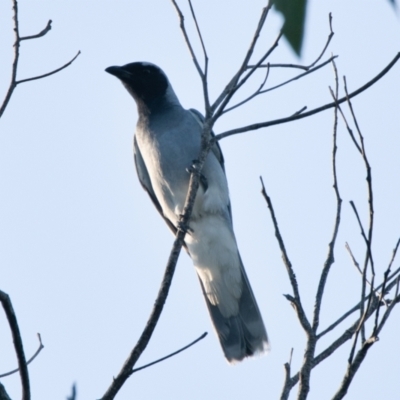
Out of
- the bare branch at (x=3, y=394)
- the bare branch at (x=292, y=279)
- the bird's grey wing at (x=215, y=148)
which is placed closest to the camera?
the bare branch at (x=3, y=394)

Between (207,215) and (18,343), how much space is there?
4298 mm

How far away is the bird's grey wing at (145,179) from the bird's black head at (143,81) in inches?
21.3

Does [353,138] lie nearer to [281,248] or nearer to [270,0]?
[281,248]

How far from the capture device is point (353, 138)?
12.4 ft

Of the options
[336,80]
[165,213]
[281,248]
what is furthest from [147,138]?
[281,248]

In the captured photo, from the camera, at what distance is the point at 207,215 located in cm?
696

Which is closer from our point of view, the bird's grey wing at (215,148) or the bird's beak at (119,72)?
the bird's grey wing at (215,148)

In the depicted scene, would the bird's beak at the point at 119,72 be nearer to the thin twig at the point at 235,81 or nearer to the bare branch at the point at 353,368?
the thin twig at the point at 235,81

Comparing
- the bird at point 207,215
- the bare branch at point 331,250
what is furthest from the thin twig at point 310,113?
the bird at point 207,215

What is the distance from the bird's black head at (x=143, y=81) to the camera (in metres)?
7.73

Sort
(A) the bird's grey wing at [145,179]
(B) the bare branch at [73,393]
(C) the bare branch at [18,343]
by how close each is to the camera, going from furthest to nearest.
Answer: (A) the bird's grey wing at [145,179]
(C) the bare branch at [18,343]
(B) the bare branch at [73,393]

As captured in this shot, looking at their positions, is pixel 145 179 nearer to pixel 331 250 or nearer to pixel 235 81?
pixel 235 81

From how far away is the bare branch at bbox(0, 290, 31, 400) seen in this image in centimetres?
272

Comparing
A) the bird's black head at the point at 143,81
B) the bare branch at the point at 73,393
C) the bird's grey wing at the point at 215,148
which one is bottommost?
the bare branch at the point at 73,393
